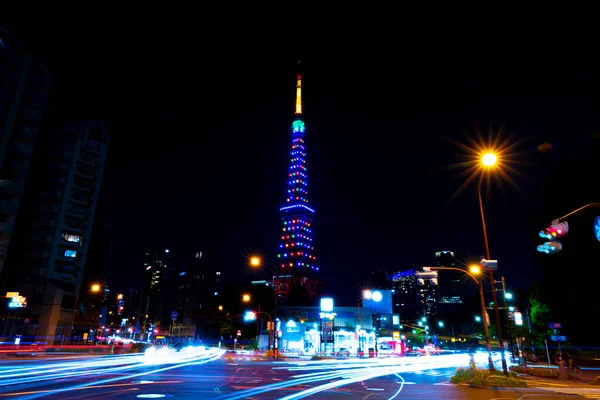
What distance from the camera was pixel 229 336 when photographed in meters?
123

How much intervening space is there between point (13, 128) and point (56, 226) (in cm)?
1778

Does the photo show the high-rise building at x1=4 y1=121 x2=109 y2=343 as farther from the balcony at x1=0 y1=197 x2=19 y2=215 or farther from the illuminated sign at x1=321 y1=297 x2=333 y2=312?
the illuminated sign at x1=321 y1=297 x2=333 y2=312

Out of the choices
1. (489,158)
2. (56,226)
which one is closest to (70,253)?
(56,226)

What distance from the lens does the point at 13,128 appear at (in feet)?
196

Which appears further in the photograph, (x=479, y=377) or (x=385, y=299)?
(x=385, y=299)

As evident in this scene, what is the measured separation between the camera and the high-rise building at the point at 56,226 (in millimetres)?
64188

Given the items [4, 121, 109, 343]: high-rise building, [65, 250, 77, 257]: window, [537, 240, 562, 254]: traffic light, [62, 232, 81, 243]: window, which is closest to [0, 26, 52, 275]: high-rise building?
[4, 121, 109, 343]: high-rise building

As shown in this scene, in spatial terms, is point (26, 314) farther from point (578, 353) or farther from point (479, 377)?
point (578, 353)

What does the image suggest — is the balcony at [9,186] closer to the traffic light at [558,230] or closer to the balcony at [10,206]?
the balcony at [10,206]

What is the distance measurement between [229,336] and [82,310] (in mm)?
54089

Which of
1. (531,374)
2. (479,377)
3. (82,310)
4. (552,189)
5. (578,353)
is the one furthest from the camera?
(82,310)

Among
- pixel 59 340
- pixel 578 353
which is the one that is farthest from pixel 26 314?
pixel 578 353

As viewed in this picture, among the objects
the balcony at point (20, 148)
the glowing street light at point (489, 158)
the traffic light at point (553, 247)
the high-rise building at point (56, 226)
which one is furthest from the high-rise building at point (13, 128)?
the traffic light at point (553, 247)

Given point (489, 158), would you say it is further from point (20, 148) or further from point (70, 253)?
point (70, 253)
